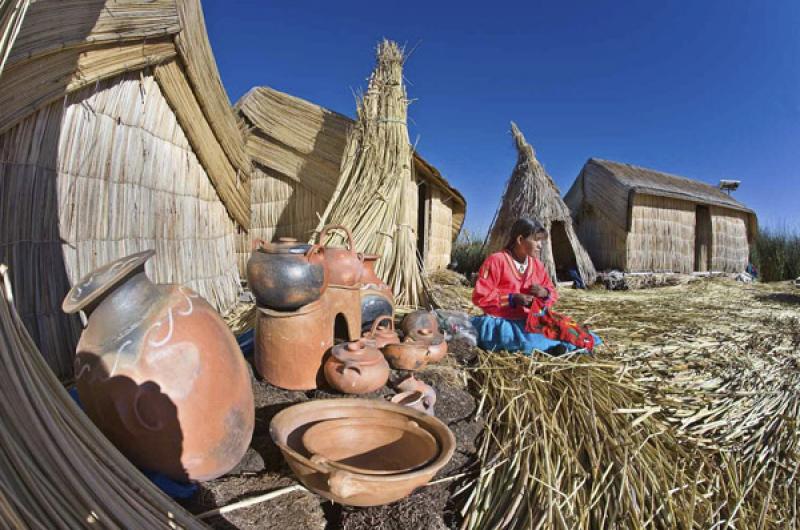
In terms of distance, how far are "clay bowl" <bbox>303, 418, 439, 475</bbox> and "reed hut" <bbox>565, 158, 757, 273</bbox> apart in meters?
9.75

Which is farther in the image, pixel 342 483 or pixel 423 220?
pixel 423 220

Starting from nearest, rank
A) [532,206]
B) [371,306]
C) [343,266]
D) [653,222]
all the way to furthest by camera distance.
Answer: [343,266]
[371,306]
[532,206]
[653,222]

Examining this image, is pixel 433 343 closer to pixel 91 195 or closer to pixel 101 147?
pixel 91 195

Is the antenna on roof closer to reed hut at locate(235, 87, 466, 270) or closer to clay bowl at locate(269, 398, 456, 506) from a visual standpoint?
reed hut at locate(235, 87, 466, 270)

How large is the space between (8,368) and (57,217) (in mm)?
1715

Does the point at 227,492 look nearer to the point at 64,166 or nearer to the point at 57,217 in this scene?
the point at 57,217

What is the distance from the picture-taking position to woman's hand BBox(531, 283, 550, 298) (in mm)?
3391

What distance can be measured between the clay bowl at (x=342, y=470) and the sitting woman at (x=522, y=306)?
1788 mm

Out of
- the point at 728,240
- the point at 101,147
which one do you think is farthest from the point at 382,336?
the point at 728,240

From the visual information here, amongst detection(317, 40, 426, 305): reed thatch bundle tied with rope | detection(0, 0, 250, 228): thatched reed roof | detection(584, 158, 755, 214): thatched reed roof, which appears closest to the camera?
detection(0, 0, 250, 228): thatched reed roof

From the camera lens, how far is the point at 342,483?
1.31m

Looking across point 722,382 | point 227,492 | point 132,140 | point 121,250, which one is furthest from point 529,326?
point 132,140

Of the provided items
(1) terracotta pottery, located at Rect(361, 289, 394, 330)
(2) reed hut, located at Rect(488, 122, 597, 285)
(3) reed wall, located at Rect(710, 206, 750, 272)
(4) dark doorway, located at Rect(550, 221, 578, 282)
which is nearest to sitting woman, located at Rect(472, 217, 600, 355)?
(1) terracotta pottery, located at Rect(361, 289, 394, 330)

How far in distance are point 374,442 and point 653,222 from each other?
10.7m
